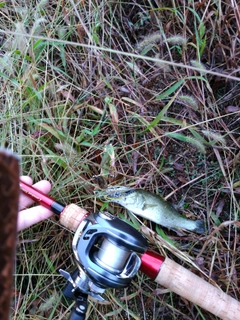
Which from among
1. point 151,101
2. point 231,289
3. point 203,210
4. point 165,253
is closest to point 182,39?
point 151,101

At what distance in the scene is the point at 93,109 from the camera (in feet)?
6.35

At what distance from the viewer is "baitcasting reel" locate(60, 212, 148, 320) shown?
4.17 ft

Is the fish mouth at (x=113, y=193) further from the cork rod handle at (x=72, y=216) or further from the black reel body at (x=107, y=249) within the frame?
the black reel body at (x=107, y=249)

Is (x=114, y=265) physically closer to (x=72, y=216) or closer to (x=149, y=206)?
(x=72, y=216)

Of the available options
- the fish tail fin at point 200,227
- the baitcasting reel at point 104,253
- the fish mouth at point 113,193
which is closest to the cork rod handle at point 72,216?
the baitcasting reel at point 104,253

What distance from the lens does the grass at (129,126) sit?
179 cm

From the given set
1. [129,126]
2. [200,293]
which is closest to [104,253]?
[200,293]

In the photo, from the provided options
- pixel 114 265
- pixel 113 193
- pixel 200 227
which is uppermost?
pixel 114 265

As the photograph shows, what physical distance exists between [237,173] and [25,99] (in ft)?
3.44

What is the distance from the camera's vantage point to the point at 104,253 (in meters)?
1.30

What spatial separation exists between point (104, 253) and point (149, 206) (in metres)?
0.52

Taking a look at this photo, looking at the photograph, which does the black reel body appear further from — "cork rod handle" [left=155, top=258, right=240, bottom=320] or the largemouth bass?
the largemouth bass

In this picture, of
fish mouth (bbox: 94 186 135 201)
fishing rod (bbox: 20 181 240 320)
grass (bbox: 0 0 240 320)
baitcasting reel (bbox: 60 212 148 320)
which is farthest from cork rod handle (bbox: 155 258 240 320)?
fish mouth (bbox: 94 186 135 201)

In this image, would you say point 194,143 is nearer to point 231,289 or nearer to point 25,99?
point 231,289
